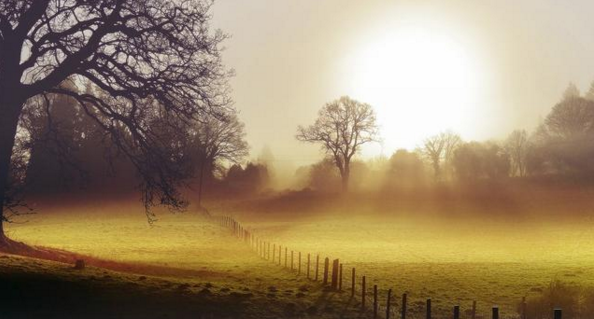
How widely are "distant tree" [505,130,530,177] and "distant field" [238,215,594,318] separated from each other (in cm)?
5479

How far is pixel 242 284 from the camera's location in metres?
21.0

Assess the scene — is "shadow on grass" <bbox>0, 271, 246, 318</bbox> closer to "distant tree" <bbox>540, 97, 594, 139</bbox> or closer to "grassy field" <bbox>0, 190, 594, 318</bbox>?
"grassy field" <bbox>0, 190, 594, 318</bbox>

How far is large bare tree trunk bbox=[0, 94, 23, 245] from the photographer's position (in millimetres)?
21375

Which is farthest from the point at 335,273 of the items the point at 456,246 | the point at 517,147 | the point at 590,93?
the point at 517,147

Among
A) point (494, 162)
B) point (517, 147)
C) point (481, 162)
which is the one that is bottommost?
point (481, 162)

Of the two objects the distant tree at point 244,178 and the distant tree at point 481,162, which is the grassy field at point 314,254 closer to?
the distant tree at point 244,178

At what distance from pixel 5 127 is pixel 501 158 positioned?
3857 inches

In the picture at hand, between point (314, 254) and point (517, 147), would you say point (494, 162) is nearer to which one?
point (517, 147)

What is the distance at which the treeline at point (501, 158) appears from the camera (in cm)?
8406

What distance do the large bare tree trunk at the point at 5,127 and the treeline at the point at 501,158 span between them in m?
69.6

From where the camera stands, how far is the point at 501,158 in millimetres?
104625

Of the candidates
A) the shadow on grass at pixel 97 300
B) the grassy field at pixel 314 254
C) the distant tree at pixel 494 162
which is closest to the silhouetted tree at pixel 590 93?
the distant tree at pixel 494 162

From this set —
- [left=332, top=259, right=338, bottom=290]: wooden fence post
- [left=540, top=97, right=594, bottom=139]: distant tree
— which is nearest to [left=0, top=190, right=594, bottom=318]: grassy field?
[left=332, top=259, right=338, bottom=290]: wooden fence post

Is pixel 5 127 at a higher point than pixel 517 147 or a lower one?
lower
